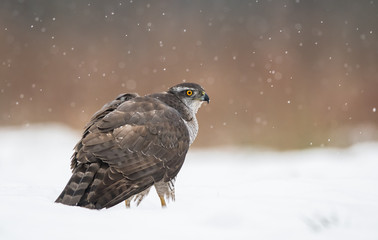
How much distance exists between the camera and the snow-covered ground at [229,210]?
3.07m

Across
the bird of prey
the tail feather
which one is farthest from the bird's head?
the tail feather

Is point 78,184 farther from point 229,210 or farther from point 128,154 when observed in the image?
point 229,210

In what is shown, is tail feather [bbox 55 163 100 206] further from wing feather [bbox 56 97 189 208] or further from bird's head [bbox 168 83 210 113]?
bird's head [bbox 168 83 210 113]

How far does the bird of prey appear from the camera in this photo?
13.5 feet

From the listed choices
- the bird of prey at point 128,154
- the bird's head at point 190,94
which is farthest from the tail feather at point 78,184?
the bird's head at point 190,94

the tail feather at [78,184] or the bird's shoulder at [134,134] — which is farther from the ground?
the bird's shoulder at [134,134]

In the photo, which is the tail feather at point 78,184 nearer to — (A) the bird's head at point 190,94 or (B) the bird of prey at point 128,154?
(B) the bird of prey at point 128,154

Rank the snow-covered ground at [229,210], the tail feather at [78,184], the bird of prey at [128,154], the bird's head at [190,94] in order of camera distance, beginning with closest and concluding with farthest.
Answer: the snow-covered ground at [229,210] < the tail feather at [78,184] < the bird of prey at [128,154] < the bird's head at [190,94]

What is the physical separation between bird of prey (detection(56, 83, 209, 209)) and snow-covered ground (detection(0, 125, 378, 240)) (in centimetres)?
23

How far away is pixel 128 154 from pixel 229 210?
4.27 ft

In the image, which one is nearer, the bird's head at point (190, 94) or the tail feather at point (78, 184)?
the tail feather at point (78, 184)

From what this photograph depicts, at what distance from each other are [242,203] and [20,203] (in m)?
1.93

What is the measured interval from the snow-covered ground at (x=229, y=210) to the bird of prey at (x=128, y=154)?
234mm

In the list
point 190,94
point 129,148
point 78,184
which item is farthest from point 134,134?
point 190,94
